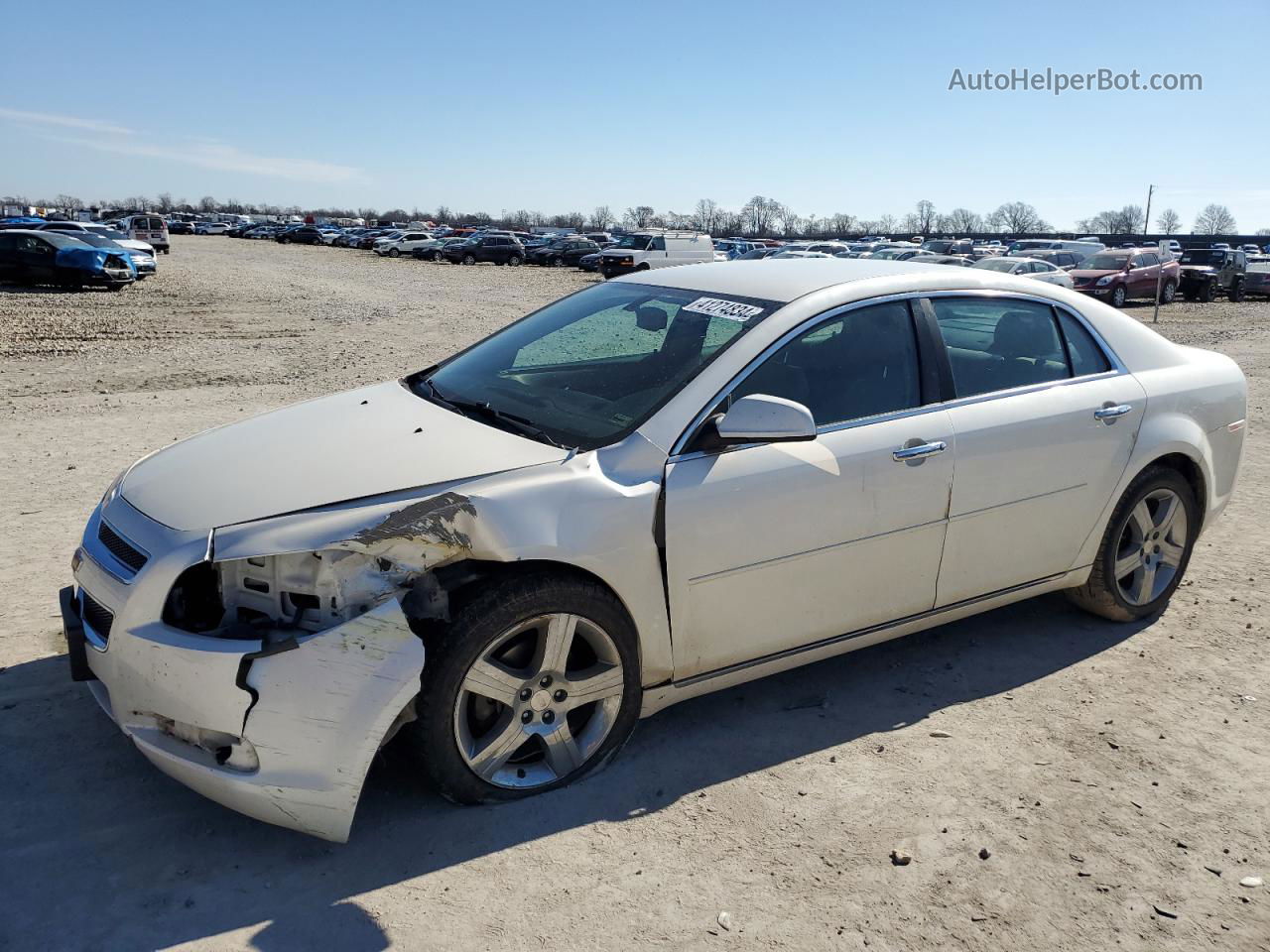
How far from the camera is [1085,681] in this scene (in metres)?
4.17

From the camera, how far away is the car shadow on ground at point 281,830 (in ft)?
8.79

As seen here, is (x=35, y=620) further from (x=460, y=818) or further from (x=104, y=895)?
(x=460, y=818)

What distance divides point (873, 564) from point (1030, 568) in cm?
96

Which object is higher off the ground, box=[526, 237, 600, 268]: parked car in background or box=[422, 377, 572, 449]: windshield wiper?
box=[526, 237, 600, 268]: parked car in background

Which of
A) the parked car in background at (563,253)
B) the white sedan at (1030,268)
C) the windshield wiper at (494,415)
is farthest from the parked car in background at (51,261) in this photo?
the parked car in background at (563,253)

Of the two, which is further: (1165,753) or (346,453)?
(1165,753)

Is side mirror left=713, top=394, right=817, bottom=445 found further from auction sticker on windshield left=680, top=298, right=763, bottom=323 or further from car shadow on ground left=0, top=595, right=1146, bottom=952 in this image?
car shadow on ground left=0, top=595, right=1146, bottom=952

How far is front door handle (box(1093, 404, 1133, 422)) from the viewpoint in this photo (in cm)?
421

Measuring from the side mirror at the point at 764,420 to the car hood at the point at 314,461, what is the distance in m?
0.56

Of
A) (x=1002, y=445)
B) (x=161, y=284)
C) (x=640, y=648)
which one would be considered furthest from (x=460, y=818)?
(x=161, y=284)

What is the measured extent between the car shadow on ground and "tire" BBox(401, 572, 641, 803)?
0.12m

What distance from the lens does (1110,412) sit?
4.23 metres

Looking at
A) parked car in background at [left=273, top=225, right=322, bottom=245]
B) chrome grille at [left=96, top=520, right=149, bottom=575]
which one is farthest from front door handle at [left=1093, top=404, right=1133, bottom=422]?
parked car in background at [left=273, top=225, right=322, bottom=245]

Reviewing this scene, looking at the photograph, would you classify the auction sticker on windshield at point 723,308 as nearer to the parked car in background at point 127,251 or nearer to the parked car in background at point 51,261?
the parked car in background at point 51,261
